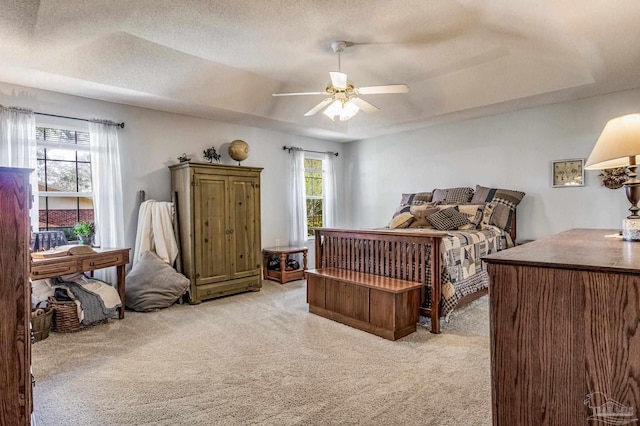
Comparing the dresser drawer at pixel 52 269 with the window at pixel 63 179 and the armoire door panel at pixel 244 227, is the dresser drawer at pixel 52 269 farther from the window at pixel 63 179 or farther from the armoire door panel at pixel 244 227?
the armoire door panel at pixel 244 227

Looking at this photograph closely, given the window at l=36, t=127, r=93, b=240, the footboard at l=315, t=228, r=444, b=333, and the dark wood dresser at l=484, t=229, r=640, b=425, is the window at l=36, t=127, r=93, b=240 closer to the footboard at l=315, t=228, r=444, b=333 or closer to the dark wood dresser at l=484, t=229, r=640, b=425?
Answer: the footboard at l=315, t=228, r=444, b=333

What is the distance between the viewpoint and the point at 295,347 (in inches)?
113

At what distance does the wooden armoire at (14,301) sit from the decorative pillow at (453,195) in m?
4.85

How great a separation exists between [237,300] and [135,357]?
172 cm

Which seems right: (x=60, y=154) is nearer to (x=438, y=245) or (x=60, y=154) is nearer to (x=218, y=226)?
(x=218, y=226)

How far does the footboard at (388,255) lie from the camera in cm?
316

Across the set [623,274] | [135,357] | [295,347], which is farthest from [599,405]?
[135,357]

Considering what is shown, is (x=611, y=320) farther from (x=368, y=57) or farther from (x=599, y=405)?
(x=368, y=57)

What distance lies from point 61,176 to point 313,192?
386 cm

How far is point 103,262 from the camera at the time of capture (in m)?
3.50

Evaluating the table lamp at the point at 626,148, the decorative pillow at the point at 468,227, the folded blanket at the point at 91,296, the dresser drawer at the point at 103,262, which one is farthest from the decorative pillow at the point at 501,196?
the folded blanket at the point at 91,296

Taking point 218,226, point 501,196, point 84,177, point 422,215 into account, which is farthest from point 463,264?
point 84,177

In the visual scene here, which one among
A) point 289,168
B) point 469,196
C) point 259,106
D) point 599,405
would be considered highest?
point 259,106

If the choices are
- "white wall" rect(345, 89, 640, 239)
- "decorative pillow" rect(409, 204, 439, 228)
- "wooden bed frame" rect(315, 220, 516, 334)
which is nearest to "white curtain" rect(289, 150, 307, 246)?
"white wall" rect(345, 89, 640, 239)
